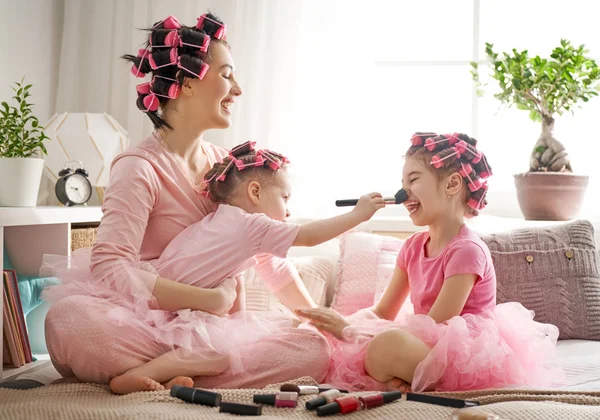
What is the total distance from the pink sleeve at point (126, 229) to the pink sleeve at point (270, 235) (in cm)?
24

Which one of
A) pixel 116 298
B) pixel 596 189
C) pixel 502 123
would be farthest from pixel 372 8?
pixel 116 298

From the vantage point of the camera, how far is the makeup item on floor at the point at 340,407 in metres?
1.22

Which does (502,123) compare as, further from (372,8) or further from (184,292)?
(184,292)

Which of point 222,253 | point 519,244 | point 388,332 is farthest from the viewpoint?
point 519,244

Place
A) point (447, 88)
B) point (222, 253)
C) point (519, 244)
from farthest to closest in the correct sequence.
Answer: point (447, 88), point (519, 244), point (222, 253)

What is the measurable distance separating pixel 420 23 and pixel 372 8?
226 millimetres

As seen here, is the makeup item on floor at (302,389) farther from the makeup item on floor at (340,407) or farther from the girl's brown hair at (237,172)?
the girl's brown hair at (237,172)

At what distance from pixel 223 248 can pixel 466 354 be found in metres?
0.59

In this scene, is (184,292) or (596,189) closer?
(184,292)

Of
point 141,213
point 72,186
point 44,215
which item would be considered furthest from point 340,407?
point 72,186

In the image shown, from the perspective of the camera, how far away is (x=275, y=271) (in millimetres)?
1896

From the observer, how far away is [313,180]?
268 cm

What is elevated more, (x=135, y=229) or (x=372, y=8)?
(x=372, y=8)

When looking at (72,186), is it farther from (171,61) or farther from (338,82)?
(338,82)
